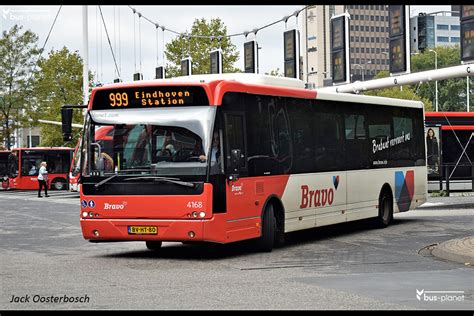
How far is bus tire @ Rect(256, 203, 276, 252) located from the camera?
16125mm

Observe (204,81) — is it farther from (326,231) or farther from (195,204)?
(326,231)

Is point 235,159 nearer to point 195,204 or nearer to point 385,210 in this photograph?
point 195,204

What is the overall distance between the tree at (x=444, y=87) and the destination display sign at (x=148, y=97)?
115695 mm

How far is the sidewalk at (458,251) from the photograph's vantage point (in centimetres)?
1436

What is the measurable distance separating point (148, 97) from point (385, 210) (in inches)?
322

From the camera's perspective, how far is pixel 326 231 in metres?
21.3

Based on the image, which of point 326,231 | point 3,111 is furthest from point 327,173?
point 3,111

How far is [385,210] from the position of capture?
71.5ft

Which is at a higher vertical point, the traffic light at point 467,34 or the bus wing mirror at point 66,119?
the traffic light at point 467,34

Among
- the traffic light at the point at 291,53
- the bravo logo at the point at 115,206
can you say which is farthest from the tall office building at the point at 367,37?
the bravo logo at the point at 115,206

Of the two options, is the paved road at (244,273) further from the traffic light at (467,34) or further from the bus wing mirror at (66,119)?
the traffic light at (467,34)

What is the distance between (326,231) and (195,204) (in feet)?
23.0

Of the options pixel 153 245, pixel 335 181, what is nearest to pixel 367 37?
pixel 335 181

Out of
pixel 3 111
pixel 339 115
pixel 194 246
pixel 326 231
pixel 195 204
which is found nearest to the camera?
pixel 195 204
